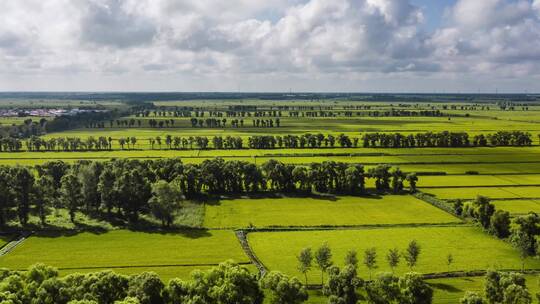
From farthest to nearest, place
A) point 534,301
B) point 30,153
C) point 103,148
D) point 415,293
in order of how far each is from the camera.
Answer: point 103,148
point 30,153
point 534,301
point 415,293

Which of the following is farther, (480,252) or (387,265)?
(480,252)

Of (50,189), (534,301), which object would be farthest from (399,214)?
(50,189)

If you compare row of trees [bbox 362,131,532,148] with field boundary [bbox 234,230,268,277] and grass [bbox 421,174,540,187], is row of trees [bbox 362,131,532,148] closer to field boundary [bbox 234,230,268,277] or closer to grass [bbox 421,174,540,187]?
grass [bbox 421,174,540,187]

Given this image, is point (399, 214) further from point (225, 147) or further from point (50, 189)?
point (225, 147)

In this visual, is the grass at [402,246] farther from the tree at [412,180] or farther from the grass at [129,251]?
the tree at [412,180]

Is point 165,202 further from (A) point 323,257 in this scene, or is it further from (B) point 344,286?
(B) point 344,286

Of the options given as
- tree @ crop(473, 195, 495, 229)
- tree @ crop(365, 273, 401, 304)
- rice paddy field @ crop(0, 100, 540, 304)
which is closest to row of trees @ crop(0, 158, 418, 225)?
rice paddy field @ crop(0, 100, 540, 304)
